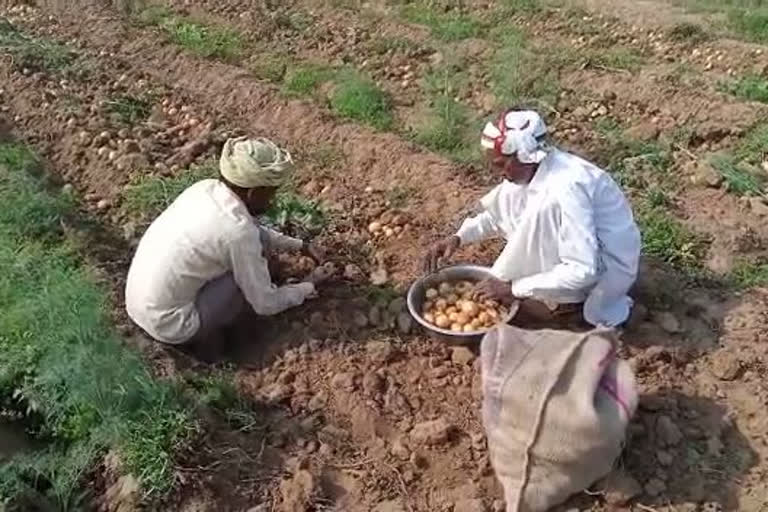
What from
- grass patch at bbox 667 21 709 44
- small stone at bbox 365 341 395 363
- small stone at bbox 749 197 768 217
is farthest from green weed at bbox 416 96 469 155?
grass patch at bbox 667 21 709 44

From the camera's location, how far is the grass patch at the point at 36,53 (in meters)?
7.24

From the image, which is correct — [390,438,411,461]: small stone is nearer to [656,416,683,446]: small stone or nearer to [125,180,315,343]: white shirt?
[125,180,315,343]: white shirt

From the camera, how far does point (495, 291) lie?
465cm

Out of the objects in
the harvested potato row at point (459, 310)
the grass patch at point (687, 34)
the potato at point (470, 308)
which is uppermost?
the potato at point (470, 308)

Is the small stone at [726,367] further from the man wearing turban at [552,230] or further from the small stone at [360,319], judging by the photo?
the small stone at [360,319]

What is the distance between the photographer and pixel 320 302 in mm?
4961

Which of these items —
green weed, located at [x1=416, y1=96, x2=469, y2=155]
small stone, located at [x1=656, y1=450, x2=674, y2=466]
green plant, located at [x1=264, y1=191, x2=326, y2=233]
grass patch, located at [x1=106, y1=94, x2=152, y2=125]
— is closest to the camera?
small stone, located at [x1=656, y1=450, x2=674, y2=466]

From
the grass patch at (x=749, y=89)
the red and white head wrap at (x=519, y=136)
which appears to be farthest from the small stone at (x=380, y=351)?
the grass patch at (x=749, y=89)

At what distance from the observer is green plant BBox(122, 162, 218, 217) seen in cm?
571

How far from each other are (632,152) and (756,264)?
4.22ft

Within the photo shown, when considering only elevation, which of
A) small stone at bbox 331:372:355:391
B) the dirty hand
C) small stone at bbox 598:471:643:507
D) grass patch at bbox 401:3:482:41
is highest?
the dirty hand

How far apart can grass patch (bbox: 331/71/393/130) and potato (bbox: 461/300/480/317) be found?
224cm

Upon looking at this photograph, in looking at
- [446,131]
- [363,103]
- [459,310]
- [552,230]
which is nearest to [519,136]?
[552,230]

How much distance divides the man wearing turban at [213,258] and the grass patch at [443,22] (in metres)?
3.64
